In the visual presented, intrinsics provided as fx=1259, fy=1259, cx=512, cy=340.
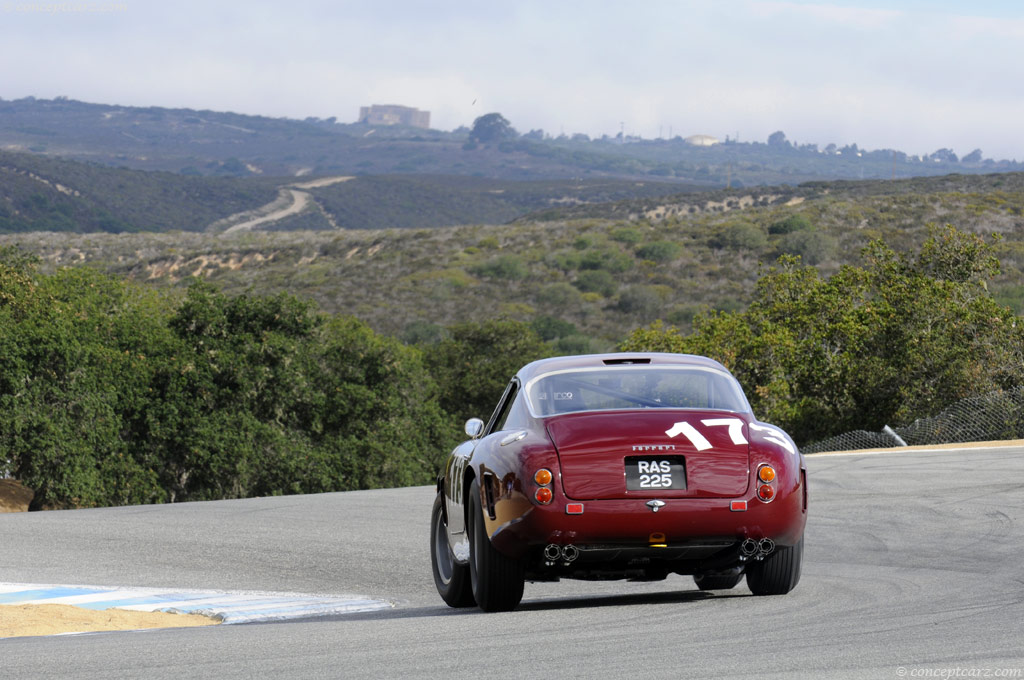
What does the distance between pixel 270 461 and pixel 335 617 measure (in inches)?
945

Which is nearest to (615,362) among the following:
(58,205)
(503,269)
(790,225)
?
(503,269)

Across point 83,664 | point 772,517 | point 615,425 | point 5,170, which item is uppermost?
point 615,425

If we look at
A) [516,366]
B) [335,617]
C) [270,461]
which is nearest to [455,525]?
[335,617]

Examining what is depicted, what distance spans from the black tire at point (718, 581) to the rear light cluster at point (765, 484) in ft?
5.26

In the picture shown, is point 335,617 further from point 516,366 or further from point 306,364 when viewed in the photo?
point 516,366

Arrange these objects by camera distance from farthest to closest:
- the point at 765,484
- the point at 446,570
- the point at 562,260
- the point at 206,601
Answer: the point at 562,260
the point at 206,601
the point at 446,570
the point at 765,484

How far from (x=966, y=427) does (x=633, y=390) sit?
17.8m

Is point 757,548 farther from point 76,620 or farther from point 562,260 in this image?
point 562,260

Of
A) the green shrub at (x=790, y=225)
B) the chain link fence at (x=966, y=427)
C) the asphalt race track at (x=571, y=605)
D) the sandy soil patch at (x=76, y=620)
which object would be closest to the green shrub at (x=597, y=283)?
the green shrub at (x=790, y=225)

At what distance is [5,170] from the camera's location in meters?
187

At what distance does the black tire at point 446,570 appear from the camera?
8.16 m

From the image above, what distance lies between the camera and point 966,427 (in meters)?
23.6

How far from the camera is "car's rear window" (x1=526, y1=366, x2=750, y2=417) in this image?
7.50 meters

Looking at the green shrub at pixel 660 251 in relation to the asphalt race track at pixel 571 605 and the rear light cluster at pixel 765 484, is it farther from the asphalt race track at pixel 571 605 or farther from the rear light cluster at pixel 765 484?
the rear light cluster at pixel 765 484
